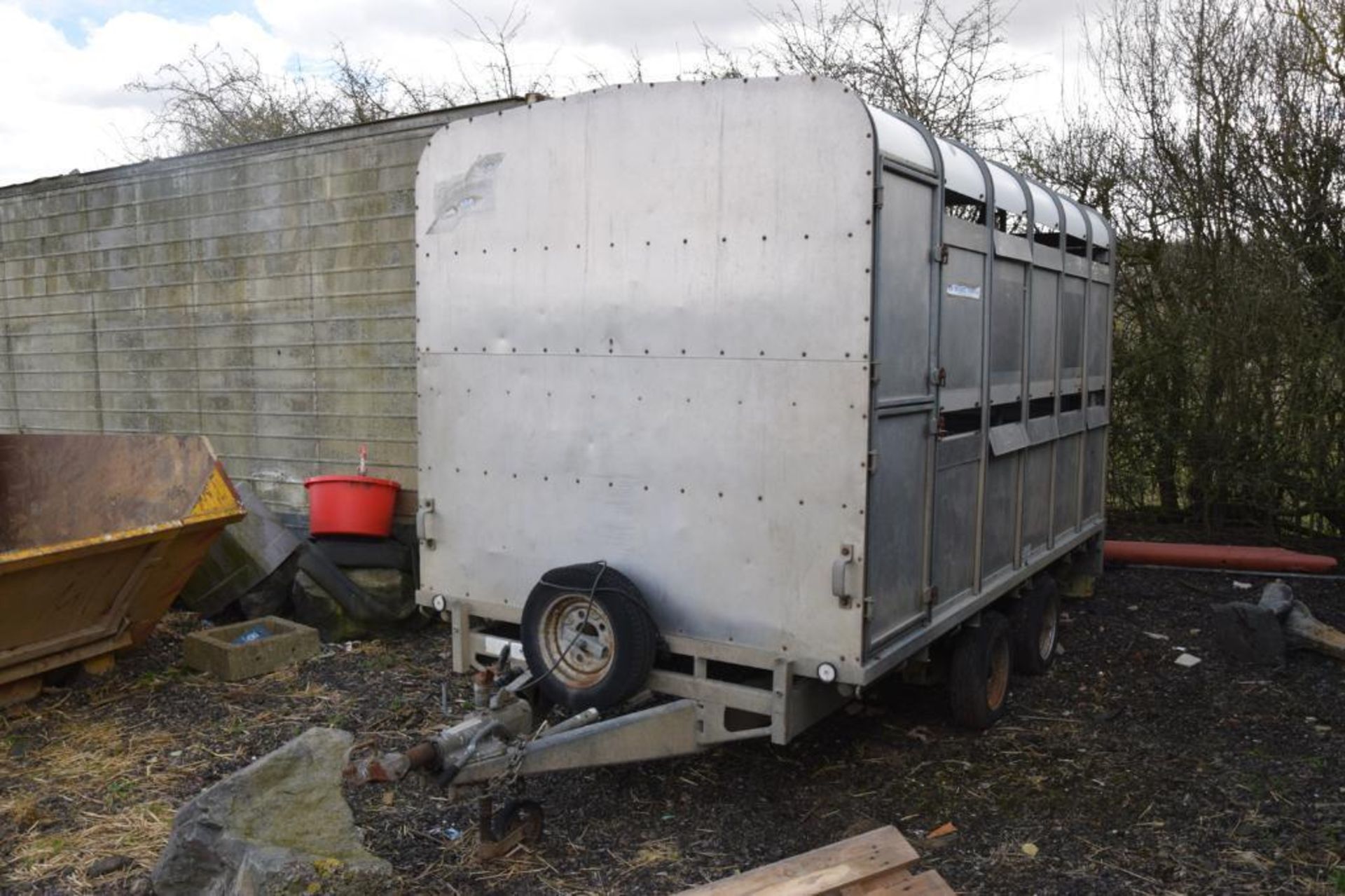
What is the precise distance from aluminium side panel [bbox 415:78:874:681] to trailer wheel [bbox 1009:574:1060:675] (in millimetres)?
2341

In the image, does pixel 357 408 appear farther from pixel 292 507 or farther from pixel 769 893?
pixel 769 893

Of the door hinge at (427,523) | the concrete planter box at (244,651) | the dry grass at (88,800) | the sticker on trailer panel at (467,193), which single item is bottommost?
the dry grass at (88,800)

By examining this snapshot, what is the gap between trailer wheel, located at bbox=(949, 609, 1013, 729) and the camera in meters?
5.05

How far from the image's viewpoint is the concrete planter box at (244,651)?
20.1 feet

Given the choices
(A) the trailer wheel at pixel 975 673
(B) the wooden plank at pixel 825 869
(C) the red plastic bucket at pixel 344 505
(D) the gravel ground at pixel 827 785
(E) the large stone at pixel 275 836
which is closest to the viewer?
(B) the wooden plank at pixel 825 869

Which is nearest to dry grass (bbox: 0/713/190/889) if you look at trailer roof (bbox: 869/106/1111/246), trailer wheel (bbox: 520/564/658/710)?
trailer wheel (bbox: 520/564/658/710)

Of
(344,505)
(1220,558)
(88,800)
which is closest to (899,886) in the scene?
(88,800)

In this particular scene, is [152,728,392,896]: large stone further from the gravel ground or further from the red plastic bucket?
the red plastic bucket

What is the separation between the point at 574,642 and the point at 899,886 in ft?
5.20

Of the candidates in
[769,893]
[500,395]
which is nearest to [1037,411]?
[500,395]

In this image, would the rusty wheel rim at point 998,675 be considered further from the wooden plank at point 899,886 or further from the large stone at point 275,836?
the large stone at point 275,836

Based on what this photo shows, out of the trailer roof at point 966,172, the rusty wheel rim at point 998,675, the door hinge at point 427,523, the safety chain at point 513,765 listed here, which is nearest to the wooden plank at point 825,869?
the safety chain at point 513,765

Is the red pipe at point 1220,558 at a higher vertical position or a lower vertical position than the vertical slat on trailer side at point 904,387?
lower

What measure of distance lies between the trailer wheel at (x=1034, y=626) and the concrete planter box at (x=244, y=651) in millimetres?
4045
